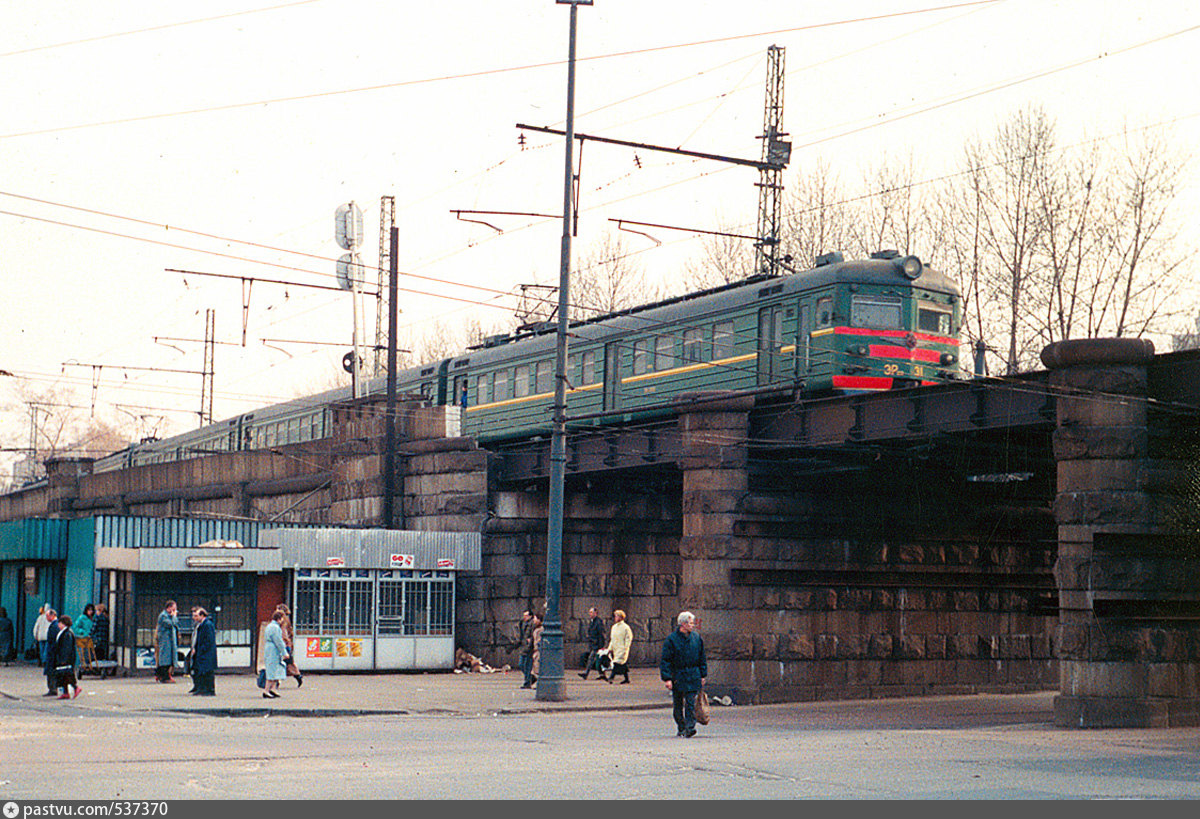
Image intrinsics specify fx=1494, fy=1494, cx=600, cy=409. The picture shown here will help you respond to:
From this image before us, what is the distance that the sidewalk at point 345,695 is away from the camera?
2414cm

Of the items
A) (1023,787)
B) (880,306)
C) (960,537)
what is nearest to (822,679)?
(960,537)

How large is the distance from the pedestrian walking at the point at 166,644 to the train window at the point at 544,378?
10.9 m

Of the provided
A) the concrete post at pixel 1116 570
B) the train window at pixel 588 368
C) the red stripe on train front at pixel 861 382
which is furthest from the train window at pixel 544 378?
the concrete post at pixel 1116 570

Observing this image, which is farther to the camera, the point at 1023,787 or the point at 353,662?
the point at 353,662

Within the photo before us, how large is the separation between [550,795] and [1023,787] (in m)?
4.49

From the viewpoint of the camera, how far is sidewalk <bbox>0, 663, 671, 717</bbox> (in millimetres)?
24141

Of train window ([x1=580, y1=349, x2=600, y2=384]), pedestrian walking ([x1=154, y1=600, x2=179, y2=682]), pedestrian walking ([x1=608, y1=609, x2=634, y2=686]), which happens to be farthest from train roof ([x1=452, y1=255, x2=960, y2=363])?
pedestrian walking ([x1=154, y1=600, x2=179, y2=682])

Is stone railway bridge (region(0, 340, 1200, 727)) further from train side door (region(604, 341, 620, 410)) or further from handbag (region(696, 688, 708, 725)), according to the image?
handbag (region(696, 688, 708, 725))

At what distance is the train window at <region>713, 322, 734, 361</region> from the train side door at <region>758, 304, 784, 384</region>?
945mm

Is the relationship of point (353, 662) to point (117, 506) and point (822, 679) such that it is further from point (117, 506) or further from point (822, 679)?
point (117, 506)

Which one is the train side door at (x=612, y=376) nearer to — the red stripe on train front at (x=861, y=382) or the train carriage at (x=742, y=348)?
the train carriage at (x=742, y=348)

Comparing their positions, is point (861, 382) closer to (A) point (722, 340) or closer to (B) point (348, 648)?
(A) point (722, 340)

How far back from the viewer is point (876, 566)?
3095 centimetres
